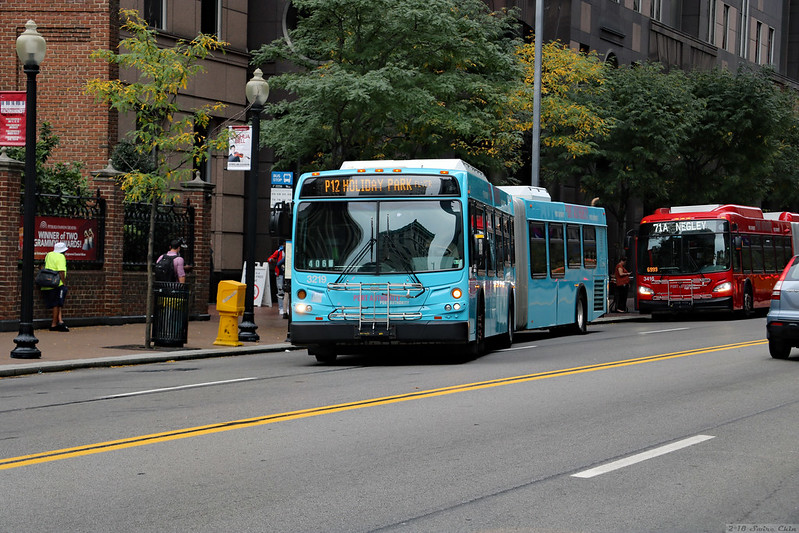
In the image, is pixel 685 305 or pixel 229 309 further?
pixel 685 305

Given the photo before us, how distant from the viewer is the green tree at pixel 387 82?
→ 23250mm

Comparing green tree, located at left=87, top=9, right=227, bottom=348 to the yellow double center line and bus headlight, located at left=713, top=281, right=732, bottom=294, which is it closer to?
the yellow double center line

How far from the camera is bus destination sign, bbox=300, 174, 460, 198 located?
16.8m

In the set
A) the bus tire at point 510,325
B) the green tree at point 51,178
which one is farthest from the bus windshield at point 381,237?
the green tree at point 51,178

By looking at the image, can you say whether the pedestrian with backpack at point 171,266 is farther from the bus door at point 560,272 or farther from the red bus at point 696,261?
the red bus at point 696,261

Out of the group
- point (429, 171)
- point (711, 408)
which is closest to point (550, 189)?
point (429, 171)

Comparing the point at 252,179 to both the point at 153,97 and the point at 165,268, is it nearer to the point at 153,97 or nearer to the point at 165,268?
the point at 165,268

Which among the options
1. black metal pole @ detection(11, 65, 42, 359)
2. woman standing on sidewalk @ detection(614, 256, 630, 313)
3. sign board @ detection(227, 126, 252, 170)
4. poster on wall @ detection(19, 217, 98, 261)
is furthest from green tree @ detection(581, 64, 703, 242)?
black metal pole @ detection(11, 65, 42, 359)

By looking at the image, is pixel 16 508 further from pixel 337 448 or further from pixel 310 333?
pixel 310 333

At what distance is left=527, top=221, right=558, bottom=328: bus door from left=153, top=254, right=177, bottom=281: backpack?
7.73 meters

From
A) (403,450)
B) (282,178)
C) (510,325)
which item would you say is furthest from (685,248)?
(403,450)

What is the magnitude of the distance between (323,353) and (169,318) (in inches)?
138

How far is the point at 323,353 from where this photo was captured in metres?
17.5

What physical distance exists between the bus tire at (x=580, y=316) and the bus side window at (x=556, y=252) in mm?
1366
